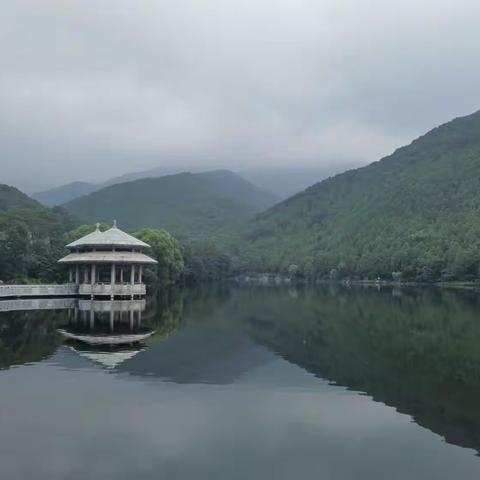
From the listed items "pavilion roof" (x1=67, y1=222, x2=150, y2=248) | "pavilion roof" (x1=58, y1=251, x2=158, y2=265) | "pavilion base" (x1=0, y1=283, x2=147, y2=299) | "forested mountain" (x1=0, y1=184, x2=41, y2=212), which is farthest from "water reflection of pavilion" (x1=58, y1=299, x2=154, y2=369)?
"forested mountain" (x1=0, y1=184, x2=41, y2=212)

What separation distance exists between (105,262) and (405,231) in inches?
3985

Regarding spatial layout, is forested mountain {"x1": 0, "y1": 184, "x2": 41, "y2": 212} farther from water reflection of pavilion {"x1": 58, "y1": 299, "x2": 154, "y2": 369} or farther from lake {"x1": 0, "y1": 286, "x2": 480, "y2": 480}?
lake {"x1": 0, "y1": 286, "x2": 480, "y2": 480}

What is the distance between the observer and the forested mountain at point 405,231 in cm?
11800

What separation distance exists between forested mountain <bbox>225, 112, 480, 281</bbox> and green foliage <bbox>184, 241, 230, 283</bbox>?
73.8 ft

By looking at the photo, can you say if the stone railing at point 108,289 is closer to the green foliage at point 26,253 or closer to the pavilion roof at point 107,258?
the pavilion roof at point 107,258

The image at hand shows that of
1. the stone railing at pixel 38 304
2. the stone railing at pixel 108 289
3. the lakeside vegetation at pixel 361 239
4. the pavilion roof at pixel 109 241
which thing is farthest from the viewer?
the lakeside vegetation at pixel 361 239

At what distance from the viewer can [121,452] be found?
13.2 metres

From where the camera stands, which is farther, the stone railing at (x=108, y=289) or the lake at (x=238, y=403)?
the stone railing at (x=108, y=289)

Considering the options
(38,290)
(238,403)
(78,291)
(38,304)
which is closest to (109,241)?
(78,291)

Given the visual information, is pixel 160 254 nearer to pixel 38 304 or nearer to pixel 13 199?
pixel 38 304

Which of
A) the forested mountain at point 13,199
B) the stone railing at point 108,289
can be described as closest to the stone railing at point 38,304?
the stone railing at point 108,289

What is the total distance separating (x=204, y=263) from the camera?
435 ft

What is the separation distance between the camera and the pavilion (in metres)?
53.8

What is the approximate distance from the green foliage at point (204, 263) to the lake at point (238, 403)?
281ft
